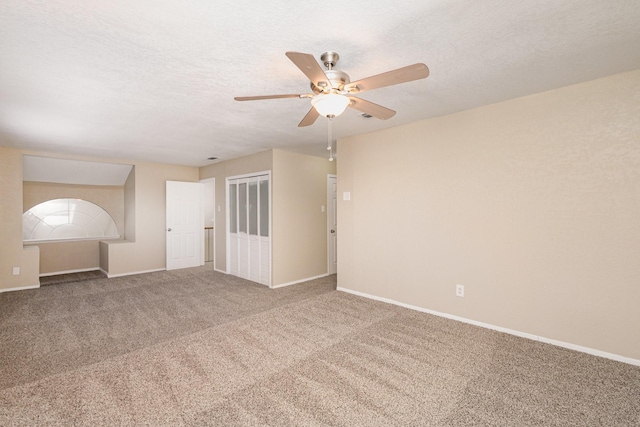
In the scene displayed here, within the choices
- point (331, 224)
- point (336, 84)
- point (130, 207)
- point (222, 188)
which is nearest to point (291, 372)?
point (336, 84)

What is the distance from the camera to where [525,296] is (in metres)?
2.99

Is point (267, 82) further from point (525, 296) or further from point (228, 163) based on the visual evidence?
point (228, 163)

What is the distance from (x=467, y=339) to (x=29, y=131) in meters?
5.64

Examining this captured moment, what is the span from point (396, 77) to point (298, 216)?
379 centimetres

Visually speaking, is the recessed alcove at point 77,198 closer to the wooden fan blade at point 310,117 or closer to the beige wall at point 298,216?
the beige wall at point 298,216

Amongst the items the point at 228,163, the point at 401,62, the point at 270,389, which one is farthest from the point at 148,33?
the point at 228,163

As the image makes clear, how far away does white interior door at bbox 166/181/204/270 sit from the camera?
655cm

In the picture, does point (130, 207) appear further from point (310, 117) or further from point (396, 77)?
point (396, 77)

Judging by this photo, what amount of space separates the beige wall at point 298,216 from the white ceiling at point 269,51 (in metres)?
1.81

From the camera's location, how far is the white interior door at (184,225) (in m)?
6.55

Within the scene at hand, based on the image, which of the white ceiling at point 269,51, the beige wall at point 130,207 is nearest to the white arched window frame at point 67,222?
the beige wall at point 130,207

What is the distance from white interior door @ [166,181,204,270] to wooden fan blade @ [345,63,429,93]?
572cm

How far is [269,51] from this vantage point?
6.72 ft

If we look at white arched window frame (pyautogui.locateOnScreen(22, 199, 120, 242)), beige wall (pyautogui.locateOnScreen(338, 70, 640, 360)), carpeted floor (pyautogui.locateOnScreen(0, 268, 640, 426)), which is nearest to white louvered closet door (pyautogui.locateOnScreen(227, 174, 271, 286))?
carpeted floor (pyautogui.locateOnScreen(0, 268, 640, 426))
